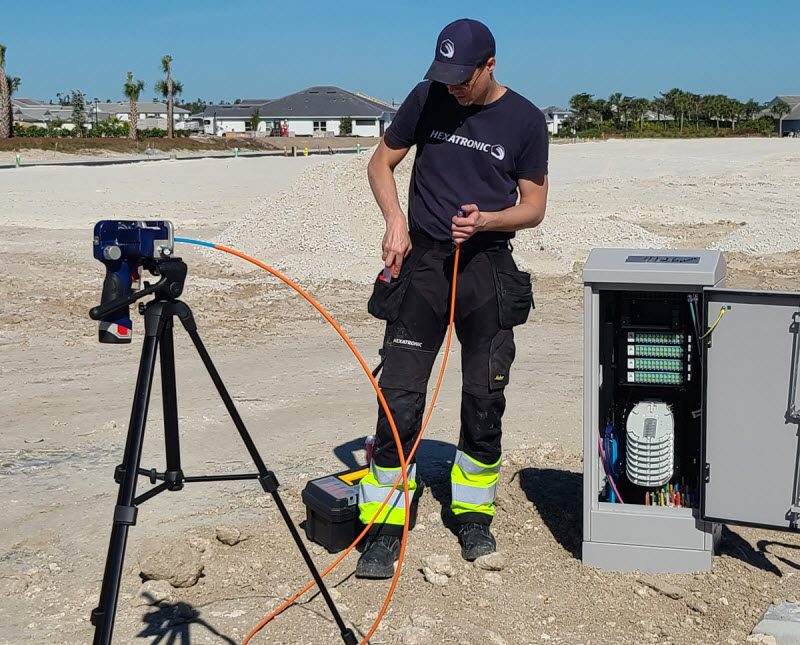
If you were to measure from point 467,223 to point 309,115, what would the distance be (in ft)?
318

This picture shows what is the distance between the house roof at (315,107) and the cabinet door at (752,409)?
9309cm

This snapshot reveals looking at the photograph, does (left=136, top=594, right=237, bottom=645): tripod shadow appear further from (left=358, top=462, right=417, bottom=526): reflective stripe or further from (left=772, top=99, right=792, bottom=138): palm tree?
(left=772, top=99, right=792, bottom=138): palm tree

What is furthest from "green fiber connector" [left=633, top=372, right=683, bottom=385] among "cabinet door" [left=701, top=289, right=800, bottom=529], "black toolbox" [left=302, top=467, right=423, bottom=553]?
"black toolbox" [left=302, top=467, right=423, bottom=553]

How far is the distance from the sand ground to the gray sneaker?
0.25 feet

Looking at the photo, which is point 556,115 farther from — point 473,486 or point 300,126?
point 473,486

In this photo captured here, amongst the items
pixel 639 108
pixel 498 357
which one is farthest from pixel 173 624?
pixel 639 108

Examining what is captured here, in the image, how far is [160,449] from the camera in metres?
6.36

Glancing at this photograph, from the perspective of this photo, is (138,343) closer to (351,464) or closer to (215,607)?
(351,464)

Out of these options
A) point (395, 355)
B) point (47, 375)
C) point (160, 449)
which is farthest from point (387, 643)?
point (47, 375)

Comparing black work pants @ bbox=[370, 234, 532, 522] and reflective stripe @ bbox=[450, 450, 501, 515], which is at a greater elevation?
black work pants @ bbox=[370, 234, 532, 522]

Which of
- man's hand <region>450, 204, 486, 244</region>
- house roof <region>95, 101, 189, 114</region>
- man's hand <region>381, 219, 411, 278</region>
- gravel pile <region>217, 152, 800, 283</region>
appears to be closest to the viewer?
man's hand <region>450, 204, 486, 244</region>

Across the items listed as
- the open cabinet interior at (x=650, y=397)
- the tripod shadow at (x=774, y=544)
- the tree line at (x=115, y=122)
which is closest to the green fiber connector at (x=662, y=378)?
the open cabinet interior at (x=650, y=397)

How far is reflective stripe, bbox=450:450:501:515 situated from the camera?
4.66m

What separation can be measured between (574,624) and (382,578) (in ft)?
2.83
